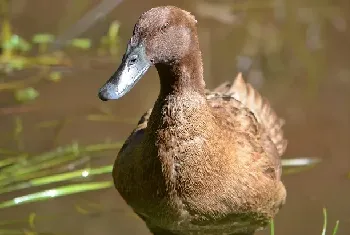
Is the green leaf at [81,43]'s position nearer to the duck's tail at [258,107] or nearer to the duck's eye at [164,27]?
the duck's tail at [258,107]

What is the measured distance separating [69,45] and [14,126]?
0.83 metres

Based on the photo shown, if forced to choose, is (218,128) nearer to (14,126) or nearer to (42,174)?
(42,174)

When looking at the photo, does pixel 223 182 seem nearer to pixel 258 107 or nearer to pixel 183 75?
pixel 183 75

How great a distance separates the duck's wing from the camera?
3.07 m

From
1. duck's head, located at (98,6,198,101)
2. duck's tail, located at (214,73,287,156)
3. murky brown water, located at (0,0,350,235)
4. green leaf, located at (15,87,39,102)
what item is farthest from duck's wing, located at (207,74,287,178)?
green leaf, located at (15,87,39,102)

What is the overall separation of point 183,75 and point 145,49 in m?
0.22

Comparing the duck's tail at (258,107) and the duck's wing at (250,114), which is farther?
the duck's tail at (258,107)

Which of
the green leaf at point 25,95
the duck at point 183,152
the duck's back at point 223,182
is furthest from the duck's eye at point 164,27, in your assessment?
the green leaf at point 25,95

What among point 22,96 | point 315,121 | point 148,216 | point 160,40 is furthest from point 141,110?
point 160,40

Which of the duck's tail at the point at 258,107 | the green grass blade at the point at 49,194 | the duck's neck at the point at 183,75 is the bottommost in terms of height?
the green grass blade at the point at 49,194

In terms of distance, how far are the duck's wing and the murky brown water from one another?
1.28 ft

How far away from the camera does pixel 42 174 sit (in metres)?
3.58

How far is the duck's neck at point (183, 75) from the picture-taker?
8.14 feet

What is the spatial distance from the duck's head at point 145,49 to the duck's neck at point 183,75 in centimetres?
8
